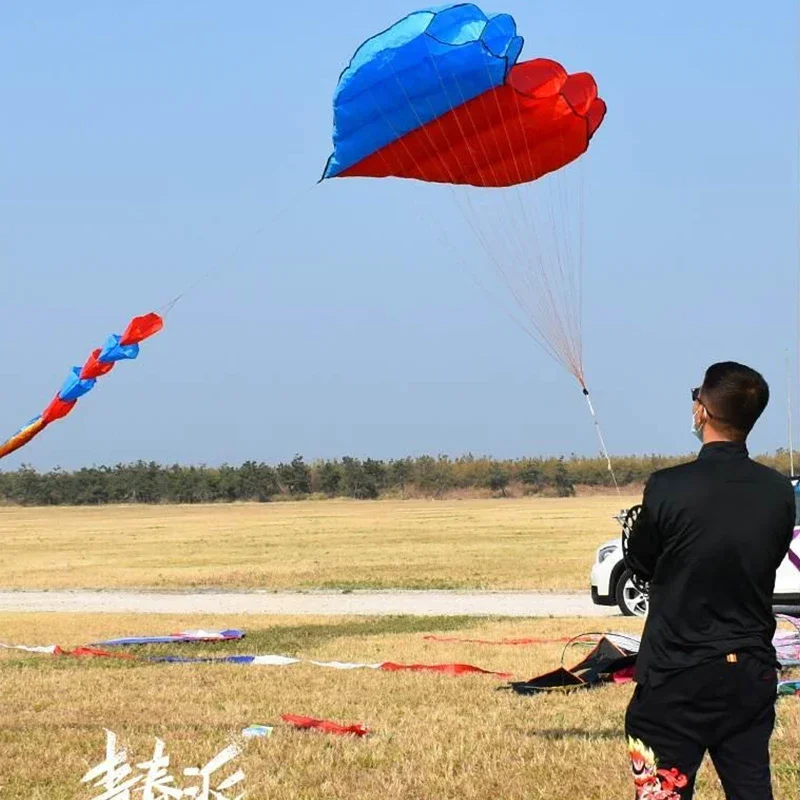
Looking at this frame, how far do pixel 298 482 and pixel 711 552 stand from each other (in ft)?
281

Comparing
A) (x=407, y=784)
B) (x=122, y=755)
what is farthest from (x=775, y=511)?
(x=122, y=755)

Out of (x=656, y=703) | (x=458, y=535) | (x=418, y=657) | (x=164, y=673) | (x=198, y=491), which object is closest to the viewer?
(x=656, y=703)

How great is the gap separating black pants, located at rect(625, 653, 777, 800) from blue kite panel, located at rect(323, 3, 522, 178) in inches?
244

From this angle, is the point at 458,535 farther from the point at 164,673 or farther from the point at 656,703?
the point at 656,703

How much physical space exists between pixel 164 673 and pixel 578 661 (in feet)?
11.3

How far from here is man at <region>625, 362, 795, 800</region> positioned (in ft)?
13.7

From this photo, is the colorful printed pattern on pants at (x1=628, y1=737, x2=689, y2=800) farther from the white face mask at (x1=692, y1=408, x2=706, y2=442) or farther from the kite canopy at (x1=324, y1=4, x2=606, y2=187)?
the kite canopy at (x1=324, y1=4, x2=606, y2=187)

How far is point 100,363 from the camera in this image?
30.8 ft

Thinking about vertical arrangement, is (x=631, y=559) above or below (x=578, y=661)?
above

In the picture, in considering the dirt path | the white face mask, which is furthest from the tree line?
the white face mask

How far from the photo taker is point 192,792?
6273mm

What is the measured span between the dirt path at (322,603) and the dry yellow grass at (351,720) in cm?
500

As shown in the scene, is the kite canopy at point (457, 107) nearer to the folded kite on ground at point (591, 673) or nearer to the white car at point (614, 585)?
the folded kite on ground at point (591, 673)

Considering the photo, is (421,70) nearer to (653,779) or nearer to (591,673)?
(591,673)
